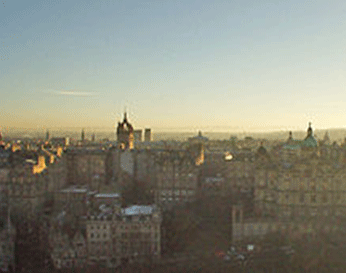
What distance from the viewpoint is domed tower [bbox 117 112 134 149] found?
230ft

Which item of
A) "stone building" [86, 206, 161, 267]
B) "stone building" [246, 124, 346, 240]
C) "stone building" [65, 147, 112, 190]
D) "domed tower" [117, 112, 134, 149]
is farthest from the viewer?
"domed tower" [117, 112, 134, 149]

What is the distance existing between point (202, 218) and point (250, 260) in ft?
27.8

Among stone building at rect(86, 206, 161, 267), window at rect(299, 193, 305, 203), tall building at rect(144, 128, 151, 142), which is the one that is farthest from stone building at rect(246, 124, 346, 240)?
tall building at rect(144, 128, 151, 142)

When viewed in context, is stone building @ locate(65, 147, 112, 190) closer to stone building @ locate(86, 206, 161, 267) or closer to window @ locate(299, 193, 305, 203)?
stone building @ locate(86, 206, 161, 267)

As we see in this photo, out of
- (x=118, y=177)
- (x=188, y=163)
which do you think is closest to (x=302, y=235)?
(x=188, y=163)

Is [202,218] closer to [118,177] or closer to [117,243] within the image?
[117,243]

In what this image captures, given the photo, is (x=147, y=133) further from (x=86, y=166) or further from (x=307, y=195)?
(x=307, y=195)

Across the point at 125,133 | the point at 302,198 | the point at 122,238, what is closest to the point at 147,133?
the point at 125,133

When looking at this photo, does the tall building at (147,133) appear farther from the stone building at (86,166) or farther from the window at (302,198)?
the window at (302,198)

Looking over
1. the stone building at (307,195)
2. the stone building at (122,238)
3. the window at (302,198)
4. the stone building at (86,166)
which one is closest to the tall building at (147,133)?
the stone building at (86,166)

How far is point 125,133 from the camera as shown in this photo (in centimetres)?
7131

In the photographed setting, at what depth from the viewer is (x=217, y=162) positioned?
69125mm

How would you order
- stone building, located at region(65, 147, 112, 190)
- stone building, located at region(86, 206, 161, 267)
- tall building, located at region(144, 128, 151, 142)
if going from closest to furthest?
stone building, located at region(86, 206, 161, 267)
stone building, located at region(65, 147, 112, 190)
tall building, located at region(144, 128, 151, 142)

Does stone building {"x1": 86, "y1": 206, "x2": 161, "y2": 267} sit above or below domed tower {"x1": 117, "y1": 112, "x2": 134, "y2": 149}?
below
